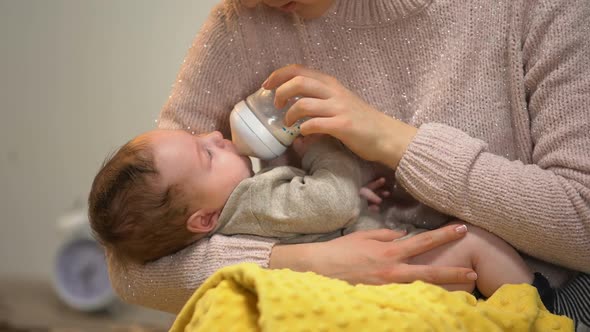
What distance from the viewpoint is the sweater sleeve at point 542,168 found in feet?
3.43

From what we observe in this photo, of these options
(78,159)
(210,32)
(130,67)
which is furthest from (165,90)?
(210,32)

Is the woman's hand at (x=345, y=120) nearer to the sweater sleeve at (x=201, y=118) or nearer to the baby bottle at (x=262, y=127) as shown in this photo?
the baby bottle at (x=262, y=127)

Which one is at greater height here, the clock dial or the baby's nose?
the baby's nose

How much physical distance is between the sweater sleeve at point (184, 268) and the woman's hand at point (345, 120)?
232 millimetres

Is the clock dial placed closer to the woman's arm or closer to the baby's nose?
the baby's nose

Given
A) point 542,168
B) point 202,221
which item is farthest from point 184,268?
point 542,168

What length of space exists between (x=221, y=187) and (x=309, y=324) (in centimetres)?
42

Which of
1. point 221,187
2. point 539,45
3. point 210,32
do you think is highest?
point 210,32

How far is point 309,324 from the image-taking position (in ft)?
2.75

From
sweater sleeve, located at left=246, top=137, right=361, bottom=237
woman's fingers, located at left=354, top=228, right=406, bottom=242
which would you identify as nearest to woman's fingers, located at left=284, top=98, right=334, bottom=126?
sweater sleeve, located at left=246, top=137, right=361, bottom=237

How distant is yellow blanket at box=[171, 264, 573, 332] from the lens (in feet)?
2.78

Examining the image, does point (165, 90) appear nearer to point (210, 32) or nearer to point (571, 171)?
point (210, 32)

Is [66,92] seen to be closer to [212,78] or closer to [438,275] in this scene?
[212,78]

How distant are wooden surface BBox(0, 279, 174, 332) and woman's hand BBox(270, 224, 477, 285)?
4.64ft
